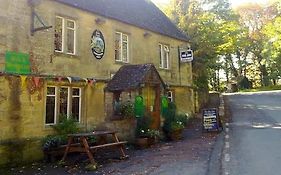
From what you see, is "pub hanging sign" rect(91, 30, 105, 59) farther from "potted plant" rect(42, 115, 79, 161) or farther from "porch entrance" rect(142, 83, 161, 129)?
"potted plant" rect(42, 115, 79, 161)

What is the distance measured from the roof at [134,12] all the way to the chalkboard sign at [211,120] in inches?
240

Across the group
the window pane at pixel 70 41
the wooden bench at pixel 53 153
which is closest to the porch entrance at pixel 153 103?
the window pane at pixel 70 41

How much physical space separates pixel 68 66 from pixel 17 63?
247 centimetres

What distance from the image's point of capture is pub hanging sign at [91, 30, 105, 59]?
15709mm

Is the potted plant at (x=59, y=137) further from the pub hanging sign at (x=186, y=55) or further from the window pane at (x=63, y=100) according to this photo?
the pub hanging sign at (x=186, y=55)

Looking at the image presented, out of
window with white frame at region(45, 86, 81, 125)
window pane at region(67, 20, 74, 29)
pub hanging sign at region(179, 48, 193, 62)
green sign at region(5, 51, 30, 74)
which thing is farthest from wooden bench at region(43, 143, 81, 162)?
pub hanging sign at region(179, 48, 193, 62)

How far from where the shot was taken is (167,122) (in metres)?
17.3

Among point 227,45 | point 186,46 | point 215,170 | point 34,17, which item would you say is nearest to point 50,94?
point 34,17

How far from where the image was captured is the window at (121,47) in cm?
1761

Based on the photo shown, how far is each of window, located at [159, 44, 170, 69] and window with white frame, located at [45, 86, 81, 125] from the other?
27.3ft

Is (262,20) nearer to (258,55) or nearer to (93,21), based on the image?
(258,55)

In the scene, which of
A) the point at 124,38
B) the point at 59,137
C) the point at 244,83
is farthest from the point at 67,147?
the point at 244,83

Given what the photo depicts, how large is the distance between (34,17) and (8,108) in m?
3.67

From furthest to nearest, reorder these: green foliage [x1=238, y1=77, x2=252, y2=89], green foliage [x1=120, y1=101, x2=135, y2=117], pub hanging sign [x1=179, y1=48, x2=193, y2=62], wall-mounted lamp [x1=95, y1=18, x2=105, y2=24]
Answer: green foliage [x1=238, y1=77, x2=252, y2=89], pub hanging sign [x1=179, y1=48, x2=193, y2=62], green foliage [x1=120, y1=101, x2=135, y2=117], wall-mounted lamp [x1=95, y1=18, x2=105, y2=24]
